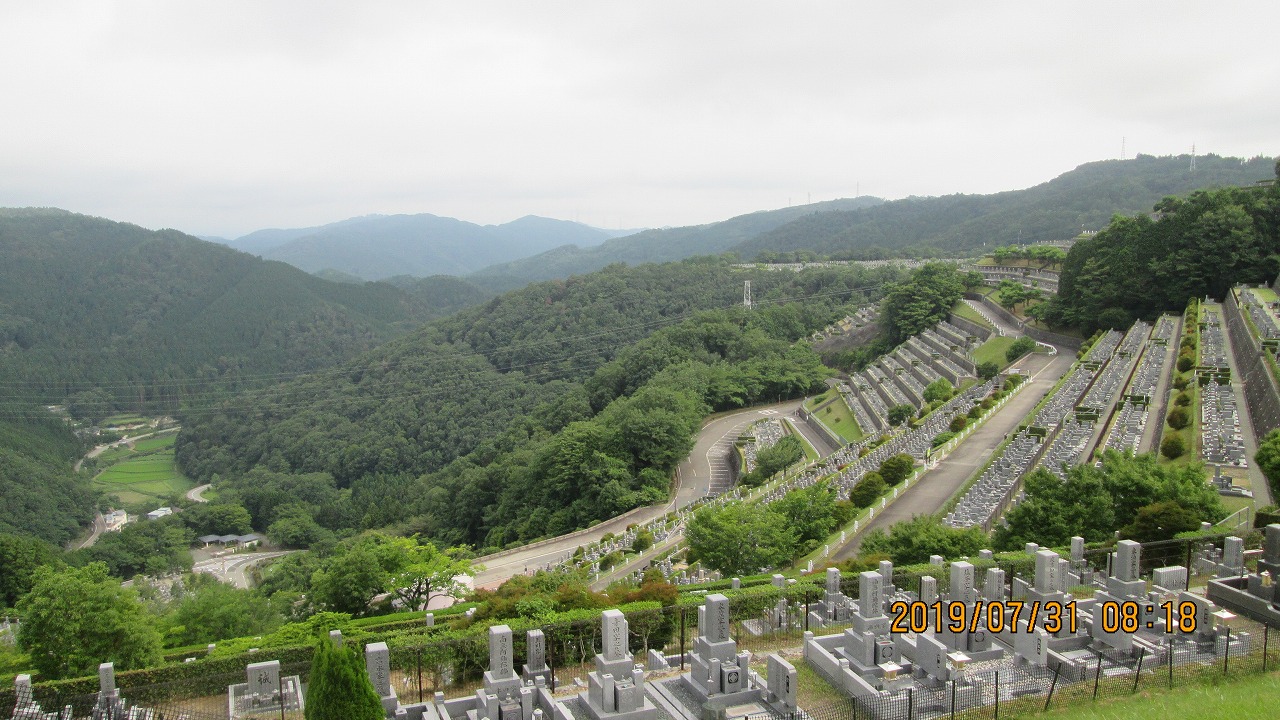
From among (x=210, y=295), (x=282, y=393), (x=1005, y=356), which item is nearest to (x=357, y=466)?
(x=282, y=393)

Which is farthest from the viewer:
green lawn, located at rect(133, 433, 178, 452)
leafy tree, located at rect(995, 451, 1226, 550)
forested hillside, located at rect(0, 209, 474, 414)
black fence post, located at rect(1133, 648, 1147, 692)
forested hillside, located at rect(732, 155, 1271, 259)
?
forested hillside, located at rect(0, 209, 474, 414)

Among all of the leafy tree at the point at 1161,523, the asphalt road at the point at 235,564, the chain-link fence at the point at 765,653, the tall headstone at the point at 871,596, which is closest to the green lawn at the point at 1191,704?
the chain-link fence at the point at 765,653

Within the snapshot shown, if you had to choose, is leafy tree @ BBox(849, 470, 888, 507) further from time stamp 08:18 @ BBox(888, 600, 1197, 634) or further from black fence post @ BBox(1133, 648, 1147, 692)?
black fence post @ BBox(1133, 648, 1147, 692)

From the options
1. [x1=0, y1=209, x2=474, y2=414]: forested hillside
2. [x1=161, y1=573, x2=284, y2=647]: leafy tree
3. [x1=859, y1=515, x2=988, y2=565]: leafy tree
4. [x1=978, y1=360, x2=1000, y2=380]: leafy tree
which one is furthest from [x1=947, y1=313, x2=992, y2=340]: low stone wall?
[x1=0, y1=209, x2=474, y2=414]: forested hillside

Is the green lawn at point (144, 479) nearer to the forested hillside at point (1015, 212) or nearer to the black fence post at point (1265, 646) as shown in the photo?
the forested hillside at point (1015, 212)

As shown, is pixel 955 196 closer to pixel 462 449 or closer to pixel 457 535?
pixel 462 449

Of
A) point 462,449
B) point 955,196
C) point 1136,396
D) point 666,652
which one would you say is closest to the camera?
point 666,652
